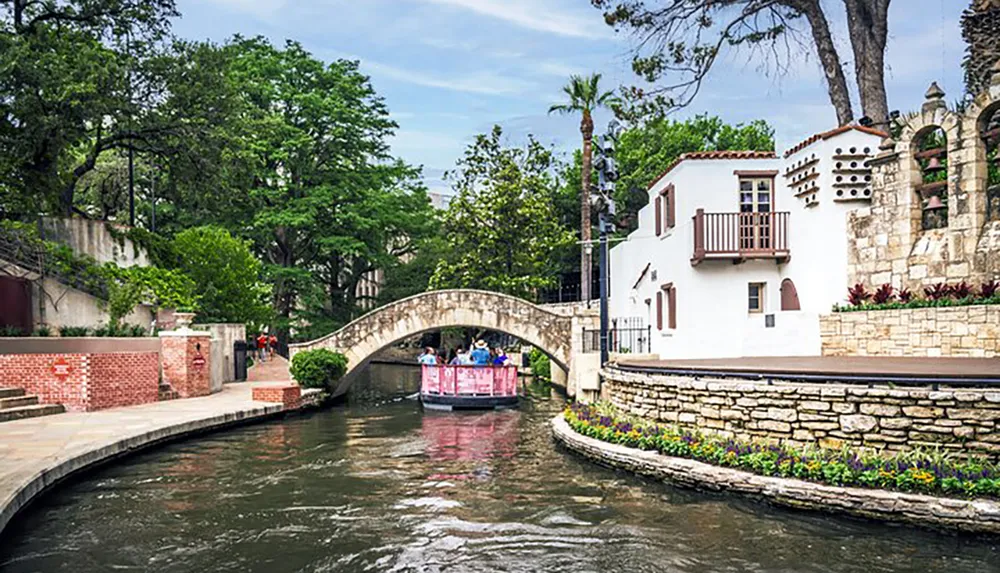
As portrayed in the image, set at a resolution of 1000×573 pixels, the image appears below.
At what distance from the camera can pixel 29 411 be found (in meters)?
16.5

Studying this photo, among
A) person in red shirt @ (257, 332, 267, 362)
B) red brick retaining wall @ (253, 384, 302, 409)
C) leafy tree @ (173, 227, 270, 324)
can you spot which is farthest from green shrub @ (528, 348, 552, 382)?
red brick retaining wall @ (253, 384, 302, 409)

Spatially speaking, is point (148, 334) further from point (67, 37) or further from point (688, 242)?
point (688, 242)

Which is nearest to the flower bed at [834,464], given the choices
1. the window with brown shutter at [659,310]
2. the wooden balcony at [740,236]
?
the wooden balcony at [740,236]

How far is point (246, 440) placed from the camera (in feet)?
54.4

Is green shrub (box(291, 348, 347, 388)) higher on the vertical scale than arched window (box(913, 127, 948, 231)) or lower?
lower

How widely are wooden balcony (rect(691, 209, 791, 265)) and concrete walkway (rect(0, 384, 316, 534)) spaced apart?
10644 mm

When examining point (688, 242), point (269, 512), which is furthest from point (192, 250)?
point (269, 512)

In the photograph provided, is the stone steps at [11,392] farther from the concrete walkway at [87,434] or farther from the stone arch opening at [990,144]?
the stone arch opening at [990,144]

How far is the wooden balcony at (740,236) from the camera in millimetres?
19453

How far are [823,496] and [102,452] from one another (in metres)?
10.3

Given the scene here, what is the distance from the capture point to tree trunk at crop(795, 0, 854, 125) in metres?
24.8

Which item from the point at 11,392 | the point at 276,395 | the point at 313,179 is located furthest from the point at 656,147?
the point at 11,392

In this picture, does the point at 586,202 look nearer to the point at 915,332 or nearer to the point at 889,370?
the point at 915,332

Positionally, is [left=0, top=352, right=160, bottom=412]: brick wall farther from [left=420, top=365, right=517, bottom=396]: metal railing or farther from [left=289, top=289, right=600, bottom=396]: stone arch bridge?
[left=420, top=365, right=517, bottom=396]: metal railing
